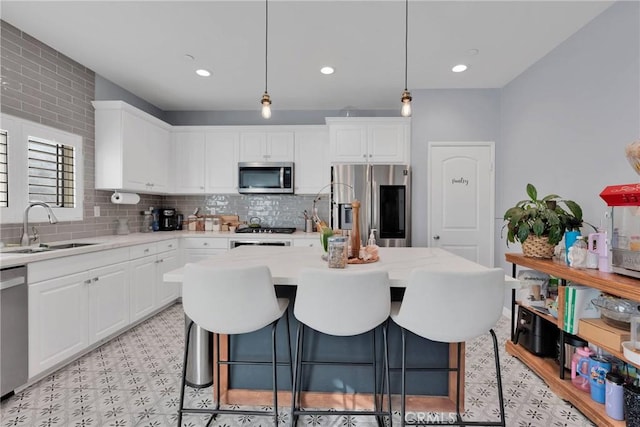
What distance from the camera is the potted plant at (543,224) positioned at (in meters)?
2.32

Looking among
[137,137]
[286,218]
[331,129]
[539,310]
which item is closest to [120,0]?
[137,137]

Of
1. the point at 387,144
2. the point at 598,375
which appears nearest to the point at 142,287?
the point at 387,144

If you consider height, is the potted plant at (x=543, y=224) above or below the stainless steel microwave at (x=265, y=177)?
below

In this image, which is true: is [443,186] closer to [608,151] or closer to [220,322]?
[608,151]

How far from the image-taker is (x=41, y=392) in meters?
2.15

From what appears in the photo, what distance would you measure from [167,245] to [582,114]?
4202 millimetres

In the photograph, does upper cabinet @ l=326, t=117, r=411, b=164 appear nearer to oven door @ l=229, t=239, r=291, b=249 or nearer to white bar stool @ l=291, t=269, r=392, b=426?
oven door @ l=229, t=239, r=291, b=249

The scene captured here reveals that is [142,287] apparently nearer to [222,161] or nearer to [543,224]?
[222,161]

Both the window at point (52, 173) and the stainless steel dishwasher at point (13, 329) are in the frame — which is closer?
the stainless steel dishwasher at point (13, 329)

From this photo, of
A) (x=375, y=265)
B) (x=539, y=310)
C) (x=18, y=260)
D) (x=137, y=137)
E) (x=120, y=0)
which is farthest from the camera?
(x=137, y=137)

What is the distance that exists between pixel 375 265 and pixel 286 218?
292 cm

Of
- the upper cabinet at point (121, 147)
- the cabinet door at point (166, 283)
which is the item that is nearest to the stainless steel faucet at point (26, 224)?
the upper cabinet at point (121, 147)

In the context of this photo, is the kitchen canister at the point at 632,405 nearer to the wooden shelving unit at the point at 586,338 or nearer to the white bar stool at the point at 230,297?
the wooden shelving unit at the point at 586,338

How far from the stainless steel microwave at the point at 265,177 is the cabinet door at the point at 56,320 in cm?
218
